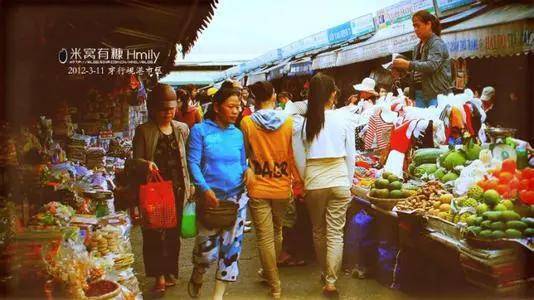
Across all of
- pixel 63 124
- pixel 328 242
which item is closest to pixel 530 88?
pixel 328 242

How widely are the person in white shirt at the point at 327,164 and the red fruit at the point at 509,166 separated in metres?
1.14

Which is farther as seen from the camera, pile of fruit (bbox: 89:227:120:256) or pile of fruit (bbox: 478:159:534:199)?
pile of fruit (bbox: 89:227:120:256)

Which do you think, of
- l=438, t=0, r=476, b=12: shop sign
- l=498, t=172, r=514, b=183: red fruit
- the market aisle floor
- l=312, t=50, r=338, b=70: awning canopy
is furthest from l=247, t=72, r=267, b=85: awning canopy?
l=498, t=172, r=514, b=183: red fruit

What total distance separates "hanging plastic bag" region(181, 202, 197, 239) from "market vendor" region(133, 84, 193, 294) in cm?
19

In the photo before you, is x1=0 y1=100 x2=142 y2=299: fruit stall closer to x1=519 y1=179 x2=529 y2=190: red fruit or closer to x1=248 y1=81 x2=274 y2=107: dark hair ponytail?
x1=248 y1=81 x2=274 y2=107: dark hair ponytail

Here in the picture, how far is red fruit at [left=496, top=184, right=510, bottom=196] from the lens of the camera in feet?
13.5

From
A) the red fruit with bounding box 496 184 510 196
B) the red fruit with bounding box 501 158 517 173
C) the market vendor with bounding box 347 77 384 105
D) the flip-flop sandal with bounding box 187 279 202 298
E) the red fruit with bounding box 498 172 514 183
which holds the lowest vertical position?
the flip-flop sandal with bounding box 187 279 202 298

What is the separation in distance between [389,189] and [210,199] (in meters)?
1.62

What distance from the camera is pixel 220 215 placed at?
13.7 ft

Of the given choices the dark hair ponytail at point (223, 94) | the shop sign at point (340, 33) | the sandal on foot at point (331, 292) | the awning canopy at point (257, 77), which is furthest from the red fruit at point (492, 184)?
the awning canopy at point (257, 77)

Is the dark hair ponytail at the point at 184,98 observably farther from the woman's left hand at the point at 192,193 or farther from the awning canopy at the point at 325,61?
the awning canopy at the point at 325,61

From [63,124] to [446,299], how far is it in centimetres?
408

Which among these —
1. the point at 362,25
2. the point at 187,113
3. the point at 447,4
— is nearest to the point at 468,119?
the point at 447,4

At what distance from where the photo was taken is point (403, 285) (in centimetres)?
477
